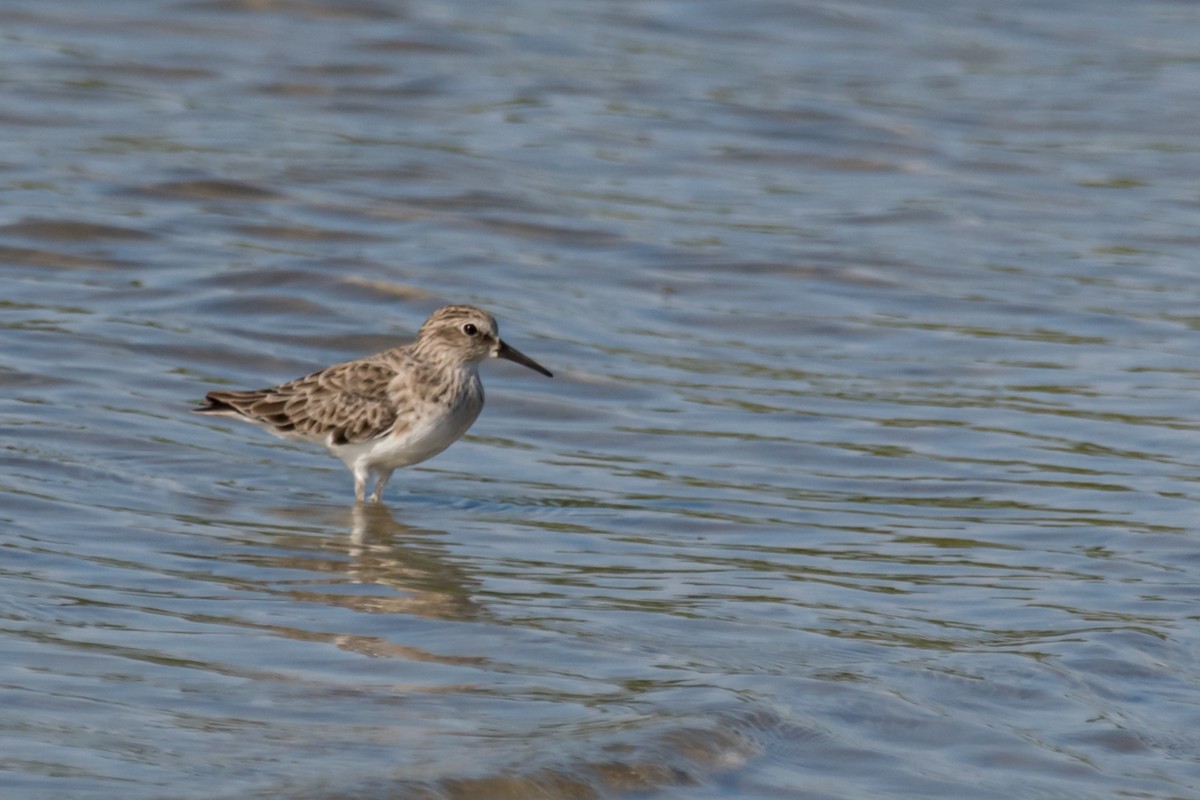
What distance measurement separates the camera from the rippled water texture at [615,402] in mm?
6836

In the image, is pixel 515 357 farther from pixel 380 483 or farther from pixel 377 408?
pixel 380 483

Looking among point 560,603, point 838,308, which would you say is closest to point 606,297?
point 838,308

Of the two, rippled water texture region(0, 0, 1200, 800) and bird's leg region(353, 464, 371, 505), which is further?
bird's leg region(353, 464, 371, 505)

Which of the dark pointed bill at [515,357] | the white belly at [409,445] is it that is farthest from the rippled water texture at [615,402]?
the dark pointed bill at [515,357]

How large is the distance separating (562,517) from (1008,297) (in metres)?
5.36

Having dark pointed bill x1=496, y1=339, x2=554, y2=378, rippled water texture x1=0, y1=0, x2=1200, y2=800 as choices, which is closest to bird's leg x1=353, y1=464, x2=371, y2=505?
rippled water texture x1=0, y1=0, x2=1200, y2=800

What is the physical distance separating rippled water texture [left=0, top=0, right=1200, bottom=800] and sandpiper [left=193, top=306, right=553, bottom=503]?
280 mm

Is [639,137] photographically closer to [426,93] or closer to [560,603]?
[426,93]

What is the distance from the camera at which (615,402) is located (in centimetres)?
1211

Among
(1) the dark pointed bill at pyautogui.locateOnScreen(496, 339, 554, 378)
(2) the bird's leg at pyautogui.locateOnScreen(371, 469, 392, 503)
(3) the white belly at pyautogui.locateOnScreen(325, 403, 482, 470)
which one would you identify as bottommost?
(2) the bird's leg at pyautogui.locateOnScreen(371, 469, 392, 503)

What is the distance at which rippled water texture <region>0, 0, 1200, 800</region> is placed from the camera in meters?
6.84

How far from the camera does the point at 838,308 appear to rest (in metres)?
14.1

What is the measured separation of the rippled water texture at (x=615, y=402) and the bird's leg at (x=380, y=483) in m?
0.12

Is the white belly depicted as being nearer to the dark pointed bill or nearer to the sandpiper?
the sandpiper
